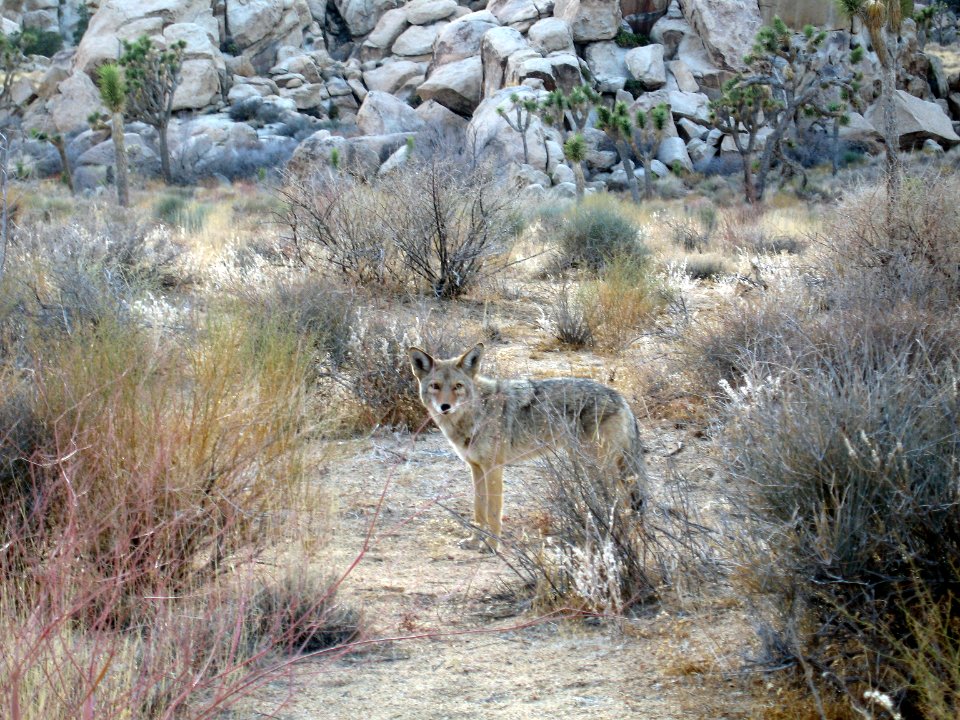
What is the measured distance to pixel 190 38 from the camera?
198 feet

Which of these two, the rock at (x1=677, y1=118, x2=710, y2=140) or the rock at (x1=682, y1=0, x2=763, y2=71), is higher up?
the rock at (x1=682, y1=0, x2=763, y2=71)

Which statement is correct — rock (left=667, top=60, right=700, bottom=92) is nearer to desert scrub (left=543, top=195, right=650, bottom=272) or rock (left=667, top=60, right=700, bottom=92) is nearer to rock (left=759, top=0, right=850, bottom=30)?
rock (left=759, top=0, right=850, bottom=30)

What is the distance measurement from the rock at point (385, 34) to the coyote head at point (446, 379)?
64.4 metres

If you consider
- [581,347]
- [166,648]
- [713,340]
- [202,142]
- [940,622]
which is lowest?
[202,142]

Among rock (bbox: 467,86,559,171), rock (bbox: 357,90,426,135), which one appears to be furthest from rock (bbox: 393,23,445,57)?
rock (bbox: 467,86,559,171)

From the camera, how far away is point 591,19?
186 ft

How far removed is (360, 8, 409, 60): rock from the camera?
66875 mm

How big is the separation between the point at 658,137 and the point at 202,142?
2378cm

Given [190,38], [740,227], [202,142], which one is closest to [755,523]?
[740,227]

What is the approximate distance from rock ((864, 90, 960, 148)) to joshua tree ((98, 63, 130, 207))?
36.9 m

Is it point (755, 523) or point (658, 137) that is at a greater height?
point (755, 523)

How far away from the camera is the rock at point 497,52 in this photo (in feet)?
175

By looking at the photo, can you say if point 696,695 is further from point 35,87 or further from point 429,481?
point 35,87

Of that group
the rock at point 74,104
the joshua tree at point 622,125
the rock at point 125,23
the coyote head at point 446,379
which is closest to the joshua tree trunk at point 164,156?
the rock at point 74,104
